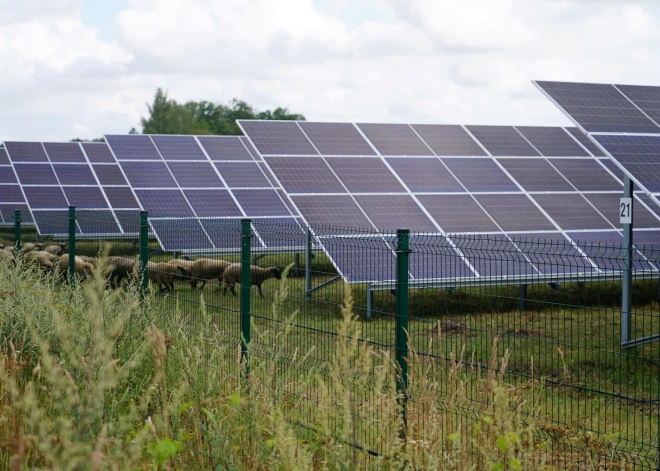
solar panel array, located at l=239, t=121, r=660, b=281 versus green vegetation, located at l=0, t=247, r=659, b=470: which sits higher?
solar panel array, located at l=239, t=121, r=660, b=281

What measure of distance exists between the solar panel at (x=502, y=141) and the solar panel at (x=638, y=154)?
5.30 metres

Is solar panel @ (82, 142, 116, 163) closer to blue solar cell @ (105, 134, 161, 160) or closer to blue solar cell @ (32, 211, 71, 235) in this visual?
blue solar cell @ (105, 134, 161, 160)

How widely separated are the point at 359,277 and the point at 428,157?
18.1 ft

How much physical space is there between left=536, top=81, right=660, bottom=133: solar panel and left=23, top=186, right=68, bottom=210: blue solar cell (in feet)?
56.4

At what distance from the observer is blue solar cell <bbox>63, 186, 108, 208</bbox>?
87.5 feet

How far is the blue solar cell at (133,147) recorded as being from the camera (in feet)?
81.6

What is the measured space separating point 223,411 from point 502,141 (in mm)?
13751

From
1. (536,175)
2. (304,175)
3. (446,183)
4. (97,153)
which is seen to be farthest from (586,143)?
(97,153)

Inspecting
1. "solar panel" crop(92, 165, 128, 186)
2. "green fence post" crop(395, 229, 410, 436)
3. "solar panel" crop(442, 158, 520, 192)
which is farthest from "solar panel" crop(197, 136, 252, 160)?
"green fence post" crop(395, 229, 410, 436)

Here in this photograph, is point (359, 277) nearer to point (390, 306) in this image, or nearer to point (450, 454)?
point (390, 306)

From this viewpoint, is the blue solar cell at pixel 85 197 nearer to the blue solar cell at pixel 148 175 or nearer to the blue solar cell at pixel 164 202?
the blue solar cell at pixel 148 175

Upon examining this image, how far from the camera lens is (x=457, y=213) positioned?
1434 centimetres

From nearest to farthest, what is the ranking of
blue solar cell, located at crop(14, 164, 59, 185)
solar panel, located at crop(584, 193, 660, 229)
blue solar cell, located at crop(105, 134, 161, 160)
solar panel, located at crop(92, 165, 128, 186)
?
solar panel, located at crop(584, 193, 660, 229), blue solar cell, located at crop(105, 134, 161, 160), blue solar cell, located at crop(14, 164, 59, 185), solar panel, located at crop(92, 165, 128, 186)

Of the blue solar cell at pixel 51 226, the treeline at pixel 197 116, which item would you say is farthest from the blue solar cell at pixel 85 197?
the treeline at pixel 197 116
